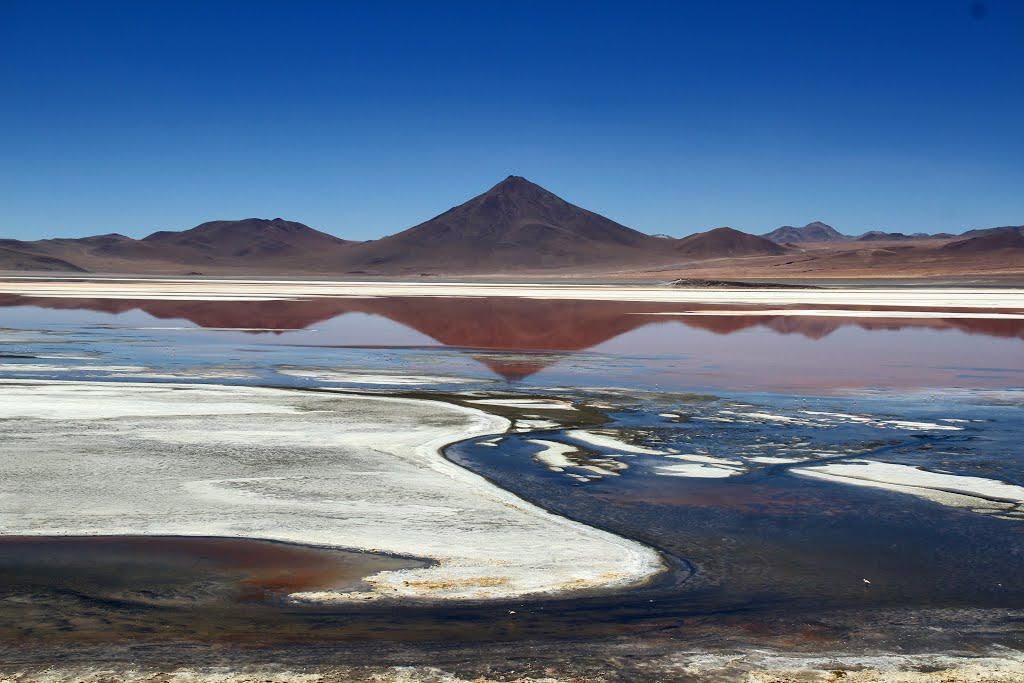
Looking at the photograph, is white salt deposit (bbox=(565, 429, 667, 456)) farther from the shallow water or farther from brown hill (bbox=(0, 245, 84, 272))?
brown hill (bbox=(0, 245, 84, 272))

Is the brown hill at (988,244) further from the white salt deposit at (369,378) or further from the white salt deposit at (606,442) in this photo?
the white salt deposit at (606,442)

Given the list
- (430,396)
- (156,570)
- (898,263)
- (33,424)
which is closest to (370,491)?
(156,570)

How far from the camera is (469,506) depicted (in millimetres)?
7215

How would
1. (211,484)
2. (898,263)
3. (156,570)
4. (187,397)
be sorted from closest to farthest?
1. (156,570)
2. (211,484)
3. (187,397)
4. (898,263)

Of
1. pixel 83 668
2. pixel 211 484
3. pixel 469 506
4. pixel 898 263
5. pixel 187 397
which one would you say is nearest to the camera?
pixel 83 668

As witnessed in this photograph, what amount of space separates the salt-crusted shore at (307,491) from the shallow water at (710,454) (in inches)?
13.4

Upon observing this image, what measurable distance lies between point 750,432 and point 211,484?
531cm

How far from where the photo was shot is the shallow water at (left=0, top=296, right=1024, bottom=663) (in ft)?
17.0

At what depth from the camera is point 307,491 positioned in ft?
25.1

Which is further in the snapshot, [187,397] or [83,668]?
[187,397]

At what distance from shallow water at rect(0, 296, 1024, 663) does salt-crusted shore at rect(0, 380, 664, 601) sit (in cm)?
34

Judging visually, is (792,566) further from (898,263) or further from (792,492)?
(898,263)

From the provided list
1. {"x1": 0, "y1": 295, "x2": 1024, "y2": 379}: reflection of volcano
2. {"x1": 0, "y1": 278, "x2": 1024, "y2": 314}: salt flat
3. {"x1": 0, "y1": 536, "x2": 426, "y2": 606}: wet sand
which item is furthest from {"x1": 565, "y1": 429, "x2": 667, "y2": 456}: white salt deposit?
{"x1": 0, "y1": 278, "x2": 1024, "y2": 314}: salt flat

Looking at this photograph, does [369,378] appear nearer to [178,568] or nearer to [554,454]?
[554,454]
